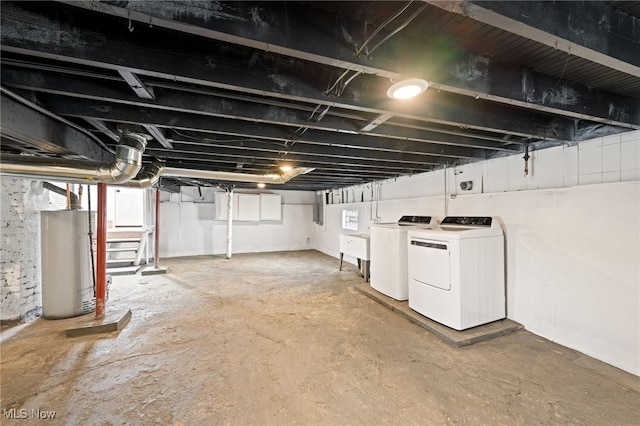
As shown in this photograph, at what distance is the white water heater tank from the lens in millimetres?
2990

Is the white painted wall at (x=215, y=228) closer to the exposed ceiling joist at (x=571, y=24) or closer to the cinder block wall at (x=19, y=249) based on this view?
the cinder block wall at (x=19, y=249)

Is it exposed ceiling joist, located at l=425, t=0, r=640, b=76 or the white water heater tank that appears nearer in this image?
exposed ceiling joist, located at l=425, t=0, r=640, b=76

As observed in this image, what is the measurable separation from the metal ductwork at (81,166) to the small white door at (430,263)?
2.99 m

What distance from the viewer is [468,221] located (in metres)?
3.16

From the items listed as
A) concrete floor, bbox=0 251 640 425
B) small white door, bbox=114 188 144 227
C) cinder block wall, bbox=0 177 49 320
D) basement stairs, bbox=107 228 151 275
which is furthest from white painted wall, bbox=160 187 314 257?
concrete floor, bbox=0 251 640 425

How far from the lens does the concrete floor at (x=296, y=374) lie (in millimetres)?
1664

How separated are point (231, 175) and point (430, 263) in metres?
3.15

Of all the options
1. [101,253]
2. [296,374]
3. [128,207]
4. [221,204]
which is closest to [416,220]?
[296,374]

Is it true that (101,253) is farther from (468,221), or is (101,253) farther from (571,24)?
(468,221)

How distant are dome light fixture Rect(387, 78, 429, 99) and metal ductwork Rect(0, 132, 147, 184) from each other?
6.92 feet

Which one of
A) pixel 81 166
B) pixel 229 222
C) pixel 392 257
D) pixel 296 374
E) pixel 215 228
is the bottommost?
pixel 296 374

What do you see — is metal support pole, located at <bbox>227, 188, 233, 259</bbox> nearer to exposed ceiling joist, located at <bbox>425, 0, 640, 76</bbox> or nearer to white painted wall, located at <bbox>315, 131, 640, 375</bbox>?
white painted wall, located at <bbox>315, 131, 640, 375</bbox>

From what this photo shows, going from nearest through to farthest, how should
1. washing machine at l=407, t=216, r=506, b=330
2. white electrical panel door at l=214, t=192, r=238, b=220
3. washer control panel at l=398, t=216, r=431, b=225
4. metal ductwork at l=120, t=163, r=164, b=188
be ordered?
washing machine at l=407, t=216, r=506, b=330 → metal ductwork at l=120, t=163, r=164, b=188 → washer control panel at l=398, t=216, r=431, b=225 → white electrical panel door at l=214, t=192, r=238, b=220

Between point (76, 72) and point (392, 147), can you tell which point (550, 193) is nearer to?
point (392, 147)
